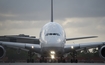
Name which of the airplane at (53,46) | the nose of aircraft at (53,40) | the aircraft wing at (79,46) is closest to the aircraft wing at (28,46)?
the airplane at (53,46)

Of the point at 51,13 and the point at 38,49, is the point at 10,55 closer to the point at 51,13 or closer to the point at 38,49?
the point at 51,13

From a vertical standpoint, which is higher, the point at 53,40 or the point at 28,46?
the point at 53,40

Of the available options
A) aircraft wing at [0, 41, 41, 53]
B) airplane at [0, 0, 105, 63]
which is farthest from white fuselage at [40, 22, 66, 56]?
aircraft wing at [0, 41, 41, 53]

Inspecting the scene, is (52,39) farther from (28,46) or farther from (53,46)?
(28,46)

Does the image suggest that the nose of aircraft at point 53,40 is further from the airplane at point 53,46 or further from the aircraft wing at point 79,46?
the aircraft wing at point 79,46

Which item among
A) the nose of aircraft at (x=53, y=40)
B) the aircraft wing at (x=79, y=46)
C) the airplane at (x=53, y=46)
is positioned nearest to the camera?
the nose of aircraft at (x=53, y=40)

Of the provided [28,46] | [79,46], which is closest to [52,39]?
[28,46]

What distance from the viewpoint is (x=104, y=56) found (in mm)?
47031

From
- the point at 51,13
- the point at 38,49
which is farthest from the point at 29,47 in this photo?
the point at 51,13

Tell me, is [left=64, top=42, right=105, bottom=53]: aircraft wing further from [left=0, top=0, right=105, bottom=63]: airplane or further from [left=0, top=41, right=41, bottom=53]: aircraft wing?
[left=0, top=41, right=41, bottom=53]: aircraft wing

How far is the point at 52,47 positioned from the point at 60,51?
5.38 ft

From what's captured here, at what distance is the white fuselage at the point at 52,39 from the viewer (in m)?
44.1

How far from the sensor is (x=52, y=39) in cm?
4441

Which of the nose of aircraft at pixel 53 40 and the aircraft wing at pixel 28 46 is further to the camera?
the aircraft wing at pixel 28 46
